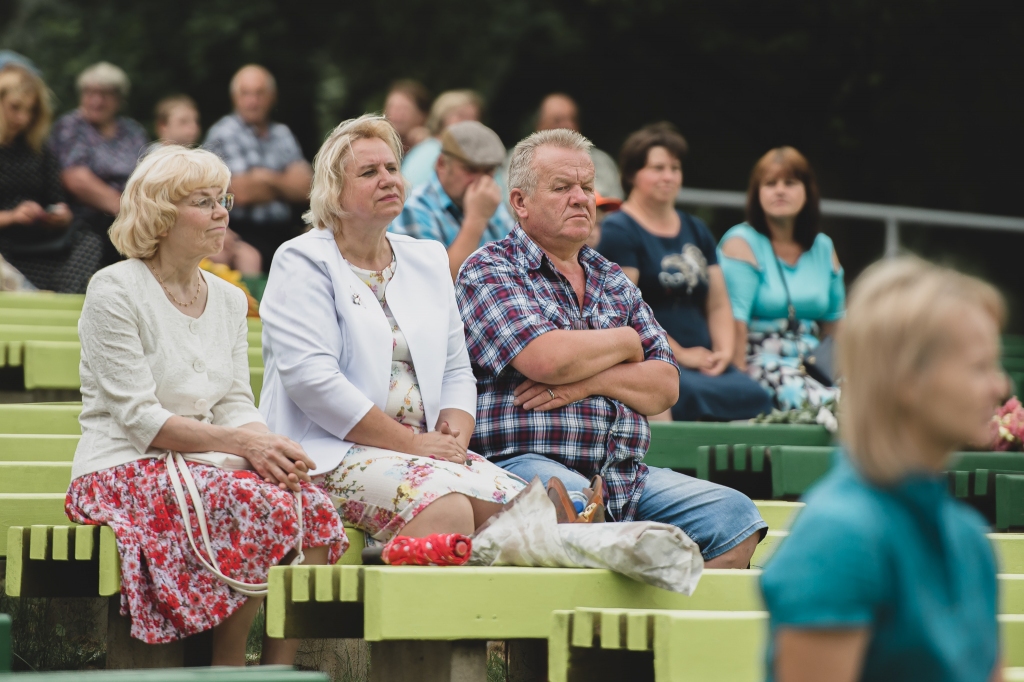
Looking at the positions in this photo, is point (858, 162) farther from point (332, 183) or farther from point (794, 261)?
point (332, 183)

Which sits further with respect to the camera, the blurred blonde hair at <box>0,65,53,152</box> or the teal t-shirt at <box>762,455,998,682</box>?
the blurred blonde hair at <box>0,65,53,152</box>

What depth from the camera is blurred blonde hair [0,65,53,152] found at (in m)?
6.18

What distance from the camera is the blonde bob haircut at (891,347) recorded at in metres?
1.61

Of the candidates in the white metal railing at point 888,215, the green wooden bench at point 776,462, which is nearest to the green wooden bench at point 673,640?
the green wooden bench at point 776,462

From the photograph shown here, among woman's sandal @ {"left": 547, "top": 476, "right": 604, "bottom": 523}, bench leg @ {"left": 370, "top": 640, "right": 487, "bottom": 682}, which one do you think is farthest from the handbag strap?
bench leg @ {"left": 370, "top": 640, "right": 487, "bottom": 682}

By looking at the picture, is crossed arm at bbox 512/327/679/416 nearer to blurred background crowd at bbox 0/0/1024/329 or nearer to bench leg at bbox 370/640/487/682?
bench leg at bbox 370/640/487/682

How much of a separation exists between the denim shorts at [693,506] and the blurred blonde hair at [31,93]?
3458 millimetres

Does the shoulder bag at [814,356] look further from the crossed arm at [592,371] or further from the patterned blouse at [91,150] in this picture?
the patterned blouse at [91,150]

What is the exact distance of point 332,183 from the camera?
12.6 feet

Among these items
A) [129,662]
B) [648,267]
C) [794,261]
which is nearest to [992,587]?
[129,662]

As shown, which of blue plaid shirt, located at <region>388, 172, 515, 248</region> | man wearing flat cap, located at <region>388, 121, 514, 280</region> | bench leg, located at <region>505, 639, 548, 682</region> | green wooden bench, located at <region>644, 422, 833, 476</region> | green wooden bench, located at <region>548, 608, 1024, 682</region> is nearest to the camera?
green wooden bench, located at <region>548, 608, 1024, 682</region>

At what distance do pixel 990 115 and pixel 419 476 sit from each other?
7.73 metres

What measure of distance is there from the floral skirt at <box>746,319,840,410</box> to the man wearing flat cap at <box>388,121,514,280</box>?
1192mm

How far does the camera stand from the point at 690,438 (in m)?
4.89
